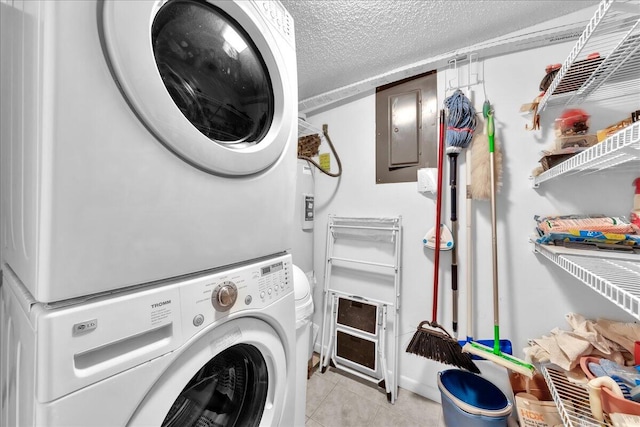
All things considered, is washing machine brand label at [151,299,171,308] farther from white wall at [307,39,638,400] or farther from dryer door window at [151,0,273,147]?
white wall at [307,39,638,400]

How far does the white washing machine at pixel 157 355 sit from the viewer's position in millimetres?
363

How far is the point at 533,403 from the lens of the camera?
1.01 meters

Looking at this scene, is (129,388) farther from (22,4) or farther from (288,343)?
(22,4)

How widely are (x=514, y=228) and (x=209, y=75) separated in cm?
156

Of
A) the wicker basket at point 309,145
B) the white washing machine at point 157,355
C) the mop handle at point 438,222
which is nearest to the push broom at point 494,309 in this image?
the mop handle at point 438,222

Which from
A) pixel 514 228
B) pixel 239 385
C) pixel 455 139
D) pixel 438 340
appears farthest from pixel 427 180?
pixel 239 385

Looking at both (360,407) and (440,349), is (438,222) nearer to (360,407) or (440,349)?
(440,349)

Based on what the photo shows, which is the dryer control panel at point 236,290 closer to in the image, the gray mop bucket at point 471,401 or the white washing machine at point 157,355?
the white washing machine at point 157,355

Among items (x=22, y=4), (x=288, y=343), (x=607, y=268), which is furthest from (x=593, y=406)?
(x=22, y=4)

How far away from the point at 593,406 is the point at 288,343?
934 millimetres

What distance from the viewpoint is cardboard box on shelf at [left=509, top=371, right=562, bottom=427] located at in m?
0.94

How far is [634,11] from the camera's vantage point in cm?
64

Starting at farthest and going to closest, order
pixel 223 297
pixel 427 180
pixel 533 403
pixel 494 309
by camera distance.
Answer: pixel 427 180 → pixel 494 309 → pixel 533 403 → pixel 223 297

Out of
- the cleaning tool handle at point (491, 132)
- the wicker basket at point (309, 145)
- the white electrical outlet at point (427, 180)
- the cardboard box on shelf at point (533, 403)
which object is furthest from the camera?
the wicker basket at point (309, 145)
